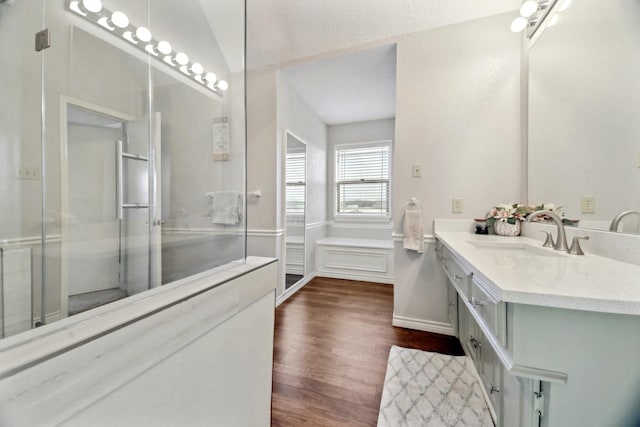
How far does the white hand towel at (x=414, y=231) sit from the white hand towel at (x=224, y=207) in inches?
58.1

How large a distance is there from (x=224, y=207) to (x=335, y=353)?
5.04 ft

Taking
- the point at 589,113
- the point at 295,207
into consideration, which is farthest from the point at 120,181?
the point at 589,113

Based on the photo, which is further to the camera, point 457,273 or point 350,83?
point 350,83

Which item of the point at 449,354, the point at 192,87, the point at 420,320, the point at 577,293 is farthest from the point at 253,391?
the point at 192,87

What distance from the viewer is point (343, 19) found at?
201 cm

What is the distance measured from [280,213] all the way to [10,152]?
6.21 feet

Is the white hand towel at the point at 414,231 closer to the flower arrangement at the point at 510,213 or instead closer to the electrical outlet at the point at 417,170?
the electrical outlet at the point at 417,170

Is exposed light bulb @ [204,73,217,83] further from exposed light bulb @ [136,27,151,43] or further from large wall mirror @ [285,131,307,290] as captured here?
large wall mirror @ [285,131,307,290]

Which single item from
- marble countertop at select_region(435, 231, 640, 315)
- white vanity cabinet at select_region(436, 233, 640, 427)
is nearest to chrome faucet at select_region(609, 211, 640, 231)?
marble countertop at select_region(435, 231, 640, 315)

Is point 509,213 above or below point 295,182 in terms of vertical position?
below

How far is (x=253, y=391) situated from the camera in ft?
2.79

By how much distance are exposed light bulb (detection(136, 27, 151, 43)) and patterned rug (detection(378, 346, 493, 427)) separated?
10.2ft

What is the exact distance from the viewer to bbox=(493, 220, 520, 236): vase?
1770 mm

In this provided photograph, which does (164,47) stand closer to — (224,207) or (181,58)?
(181,58)
